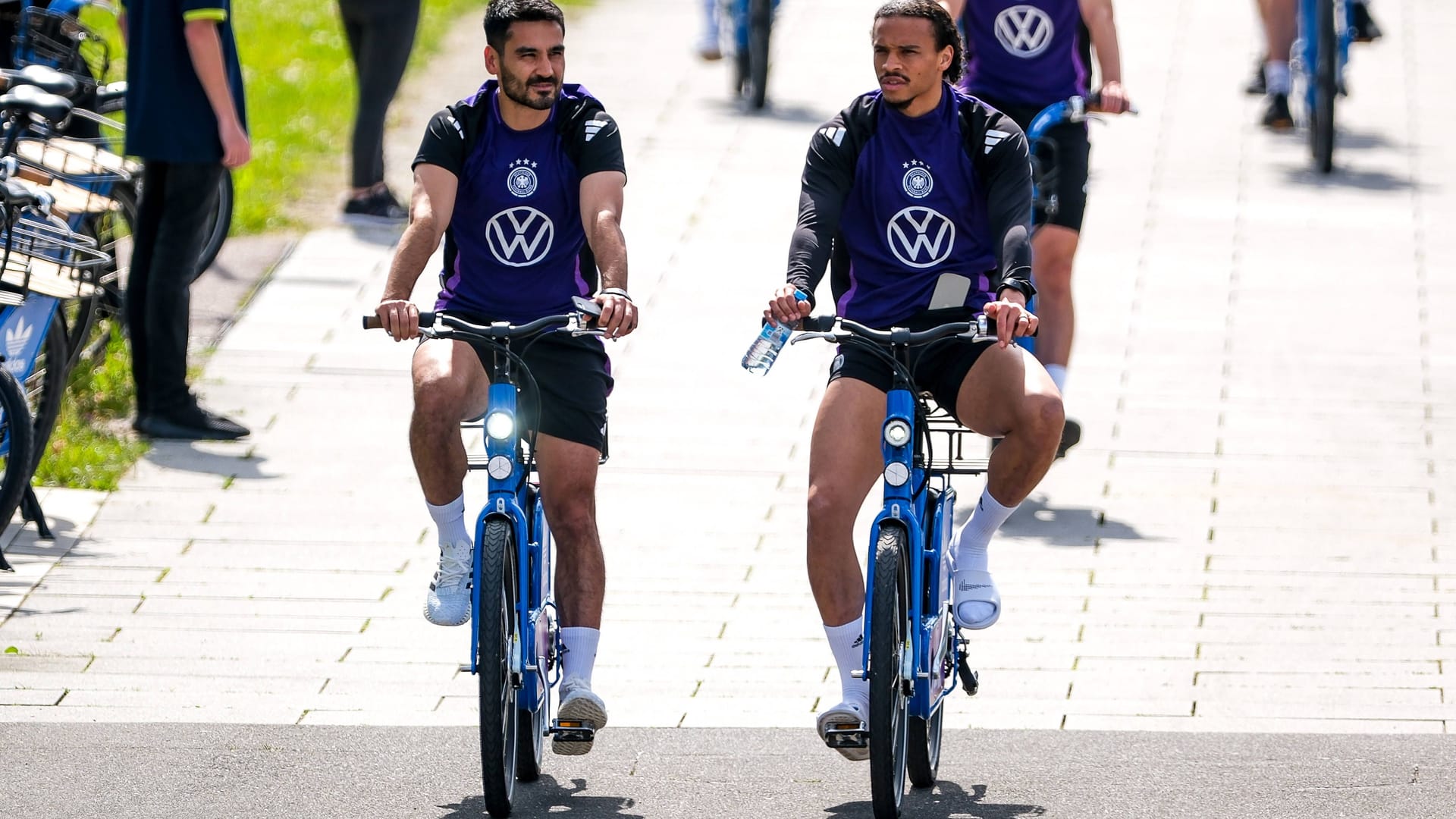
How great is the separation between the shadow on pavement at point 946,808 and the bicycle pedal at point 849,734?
0.24 metres

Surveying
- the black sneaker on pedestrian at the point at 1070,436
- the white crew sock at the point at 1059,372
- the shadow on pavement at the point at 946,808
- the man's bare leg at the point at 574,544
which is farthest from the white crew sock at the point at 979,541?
the white crew sock at the point at 1059,372

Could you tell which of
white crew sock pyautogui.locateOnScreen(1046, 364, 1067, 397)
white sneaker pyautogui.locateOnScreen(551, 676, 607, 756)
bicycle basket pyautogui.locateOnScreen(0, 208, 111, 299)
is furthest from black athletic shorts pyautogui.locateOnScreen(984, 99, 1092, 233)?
white sneaker pyautogui.locateOnScreen(551, 676, 607, 756)

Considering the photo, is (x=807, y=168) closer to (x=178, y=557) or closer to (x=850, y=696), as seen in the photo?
(x=850, y=696)

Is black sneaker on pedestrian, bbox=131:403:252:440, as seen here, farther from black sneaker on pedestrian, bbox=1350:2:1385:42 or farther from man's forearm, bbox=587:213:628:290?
black sneaker on pedestrian, bbox=1350:2:1385:42

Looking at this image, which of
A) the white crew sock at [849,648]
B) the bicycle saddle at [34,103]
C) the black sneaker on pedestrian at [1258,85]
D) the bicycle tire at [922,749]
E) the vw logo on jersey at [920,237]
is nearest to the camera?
the white crew sock at [849,648]

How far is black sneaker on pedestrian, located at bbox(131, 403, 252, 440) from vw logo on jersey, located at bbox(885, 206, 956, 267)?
4.04 meters

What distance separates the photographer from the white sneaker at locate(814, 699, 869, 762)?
17.1 ft

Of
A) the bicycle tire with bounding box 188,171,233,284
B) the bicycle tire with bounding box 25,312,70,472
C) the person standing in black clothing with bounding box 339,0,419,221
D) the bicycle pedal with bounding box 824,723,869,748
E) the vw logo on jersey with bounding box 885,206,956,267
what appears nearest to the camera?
the bicycle pedal with bounding box 824,723,869,748

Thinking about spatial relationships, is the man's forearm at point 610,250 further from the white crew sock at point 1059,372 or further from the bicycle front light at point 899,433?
the white crew sock at point 1059,372

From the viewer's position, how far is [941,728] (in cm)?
589

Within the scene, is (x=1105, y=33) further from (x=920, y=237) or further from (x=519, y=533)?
(x=519, y=533)

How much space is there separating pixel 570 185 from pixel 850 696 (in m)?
1.45

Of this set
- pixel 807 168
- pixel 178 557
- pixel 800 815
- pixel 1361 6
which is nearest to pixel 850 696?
pixel 800 815

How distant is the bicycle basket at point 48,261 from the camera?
748 centimetres
